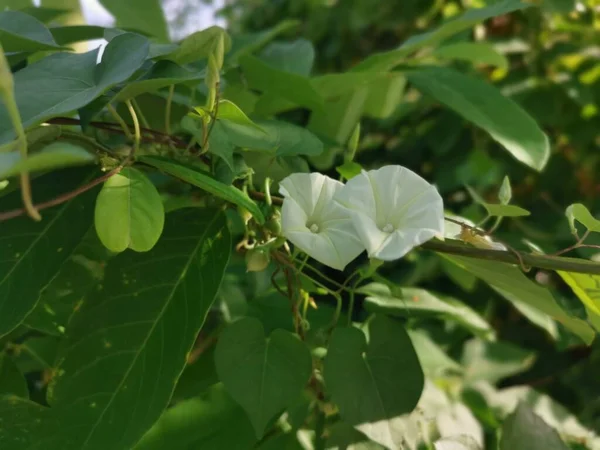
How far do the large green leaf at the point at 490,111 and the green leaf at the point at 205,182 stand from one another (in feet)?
0.83

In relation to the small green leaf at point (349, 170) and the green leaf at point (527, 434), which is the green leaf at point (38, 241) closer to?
the small green leaf at point (349, 170)

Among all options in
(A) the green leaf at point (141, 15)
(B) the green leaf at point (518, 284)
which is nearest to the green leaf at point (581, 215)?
(B) the green leaf at point (518, 284)

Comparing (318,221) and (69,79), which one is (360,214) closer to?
(318,221)

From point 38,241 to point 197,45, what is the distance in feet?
0.53

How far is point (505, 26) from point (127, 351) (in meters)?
0.96

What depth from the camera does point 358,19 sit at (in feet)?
3.79

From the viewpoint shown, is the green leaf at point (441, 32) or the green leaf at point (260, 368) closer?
the green leaf at point (260, 368)

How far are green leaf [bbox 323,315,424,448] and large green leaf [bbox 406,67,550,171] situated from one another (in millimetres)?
198

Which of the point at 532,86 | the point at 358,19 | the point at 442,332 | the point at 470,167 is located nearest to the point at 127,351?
the point at 442,332

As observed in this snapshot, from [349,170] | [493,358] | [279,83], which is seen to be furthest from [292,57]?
[493,358]

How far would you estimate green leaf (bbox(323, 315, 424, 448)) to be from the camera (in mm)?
368

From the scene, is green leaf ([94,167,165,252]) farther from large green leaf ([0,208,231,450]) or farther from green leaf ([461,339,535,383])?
green leaf ([461,339,535,383])

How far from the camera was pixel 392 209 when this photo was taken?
325 mm

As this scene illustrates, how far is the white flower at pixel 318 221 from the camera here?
0.30 metres
